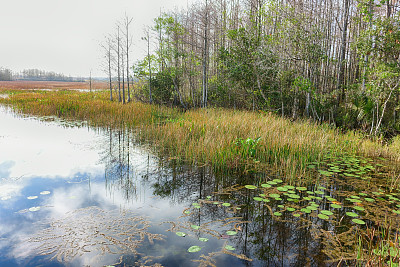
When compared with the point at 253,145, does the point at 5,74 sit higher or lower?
higher

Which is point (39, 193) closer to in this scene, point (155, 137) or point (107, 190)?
point (107, 190)

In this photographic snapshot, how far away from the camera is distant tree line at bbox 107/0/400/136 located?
22.8 ft

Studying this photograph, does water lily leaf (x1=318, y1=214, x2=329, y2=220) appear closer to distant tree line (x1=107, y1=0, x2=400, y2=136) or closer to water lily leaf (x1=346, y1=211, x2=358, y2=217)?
water lily leaf (x1=346, y1=211, x2=358, y2=217)

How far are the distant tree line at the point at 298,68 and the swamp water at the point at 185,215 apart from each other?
11.6 feet

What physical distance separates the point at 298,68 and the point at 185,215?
27.7ft

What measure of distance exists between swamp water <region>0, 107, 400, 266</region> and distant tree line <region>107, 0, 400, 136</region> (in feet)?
11.6

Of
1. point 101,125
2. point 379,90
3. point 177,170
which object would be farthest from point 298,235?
point 101,125

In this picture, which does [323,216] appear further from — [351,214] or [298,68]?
[298,68]

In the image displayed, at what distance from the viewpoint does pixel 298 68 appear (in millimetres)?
9492

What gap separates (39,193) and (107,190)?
3.40 ft

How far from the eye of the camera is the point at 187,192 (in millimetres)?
3902

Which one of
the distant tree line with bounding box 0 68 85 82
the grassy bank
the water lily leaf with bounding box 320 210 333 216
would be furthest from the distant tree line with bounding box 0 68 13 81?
the water lily leaf with bounding box 320 210 333 216

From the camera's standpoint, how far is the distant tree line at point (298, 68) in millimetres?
6941

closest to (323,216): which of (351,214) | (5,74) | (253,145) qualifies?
(351,214)
